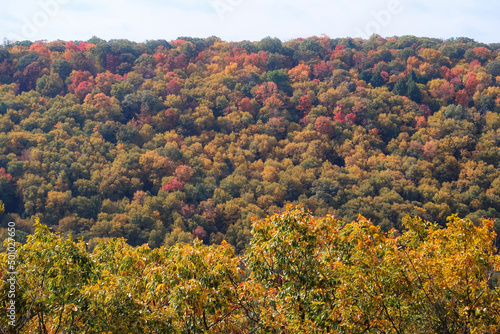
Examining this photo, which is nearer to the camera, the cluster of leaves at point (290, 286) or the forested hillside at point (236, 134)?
the cluster of leaves at point (290, 286)

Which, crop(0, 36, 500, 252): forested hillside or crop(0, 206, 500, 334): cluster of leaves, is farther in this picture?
crop(0, 36, 500, 252): forested hillside

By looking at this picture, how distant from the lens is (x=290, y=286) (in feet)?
43.0

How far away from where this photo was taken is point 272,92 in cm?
9800

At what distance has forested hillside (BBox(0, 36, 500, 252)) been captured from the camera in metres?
62.4

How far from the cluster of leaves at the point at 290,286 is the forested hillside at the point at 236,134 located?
34.9 meters

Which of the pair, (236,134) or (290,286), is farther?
(236,134)

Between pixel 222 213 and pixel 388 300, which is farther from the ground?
pixel 388 300

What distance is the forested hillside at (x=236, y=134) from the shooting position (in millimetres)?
62375

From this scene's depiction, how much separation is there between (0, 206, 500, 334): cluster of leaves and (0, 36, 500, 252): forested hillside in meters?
34.9

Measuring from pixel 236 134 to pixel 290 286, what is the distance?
7488 cm

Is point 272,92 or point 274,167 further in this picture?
point 272,92

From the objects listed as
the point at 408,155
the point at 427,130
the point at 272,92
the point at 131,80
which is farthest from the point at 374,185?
the point at 131,80

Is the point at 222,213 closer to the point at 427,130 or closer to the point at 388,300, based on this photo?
the point at 427,130

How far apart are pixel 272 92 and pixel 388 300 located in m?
88.4
